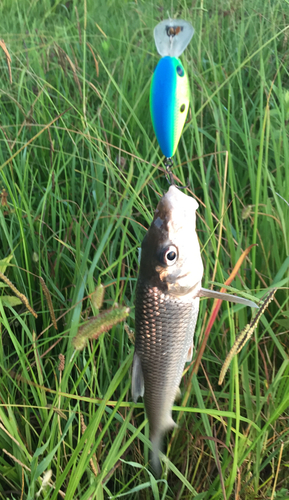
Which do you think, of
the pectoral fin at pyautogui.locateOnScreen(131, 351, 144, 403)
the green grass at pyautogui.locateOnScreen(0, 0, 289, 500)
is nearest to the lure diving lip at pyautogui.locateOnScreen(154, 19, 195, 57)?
the green grass at pyautogui.locateOnScreen(0, 0, 289, 500)

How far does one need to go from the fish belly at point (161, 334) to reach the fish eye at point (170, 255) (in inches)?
2.5

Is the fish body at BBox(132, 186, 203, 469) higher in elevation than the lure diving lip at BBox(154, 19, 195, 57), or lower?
lower

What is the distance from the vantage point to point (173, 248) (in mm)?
839

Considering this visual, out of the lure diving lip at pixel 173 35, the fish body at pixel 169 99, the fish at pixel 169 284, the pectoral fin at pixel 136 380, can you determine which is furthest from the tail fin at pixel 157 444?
the lure diving lip at pixel 173 35

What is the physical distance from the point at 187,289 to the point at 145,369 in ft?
0.74

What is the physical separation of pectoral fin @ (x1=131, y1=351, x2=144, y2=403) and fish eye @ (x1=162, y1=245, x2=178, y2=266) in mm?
234

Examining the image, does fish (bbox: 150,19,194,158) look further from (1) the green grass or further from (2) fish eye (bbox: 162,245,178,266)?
(1) the green grass

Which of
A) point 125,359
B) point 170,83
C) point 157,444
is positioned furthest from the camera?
point 125,359

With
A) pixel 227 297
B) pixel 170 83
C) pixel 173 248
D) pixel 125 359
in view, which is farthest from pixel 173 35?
pixel 125 359

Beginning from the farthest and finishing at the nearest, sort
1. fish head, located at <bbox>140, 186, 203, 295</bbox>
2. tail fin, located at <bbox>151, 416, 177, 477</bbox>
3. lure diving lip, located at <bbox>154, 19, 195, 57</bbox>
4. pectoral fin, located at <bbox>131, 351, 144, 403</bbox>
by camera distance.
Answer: tail fin, located at <bbox>151, 416, 177, 477</bbox>
pectoral fin, located at <bbox>131, 351, 144, 403</bbox>
fish head, located at <bbox>140, 186, 203, 295</bbox>
lure diving lip, located at <bbox>154, 19, 195, 57</bbox>

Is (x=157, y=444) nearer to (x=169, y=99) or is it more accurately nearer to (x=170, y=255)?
(x=170, y=255)

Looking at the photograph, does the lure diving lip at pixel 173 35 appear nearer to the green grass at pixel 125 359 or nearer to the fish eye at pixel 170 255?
the fish eye at pixel 170 255

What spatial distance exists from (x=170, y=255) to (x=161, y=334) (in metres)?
0.17

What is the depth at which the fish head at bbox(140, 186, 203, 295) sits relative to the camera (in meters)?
0.82
